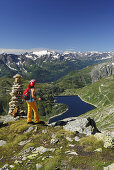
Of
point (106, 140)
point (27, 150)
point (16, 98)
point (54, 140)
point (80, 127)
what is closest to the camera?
point (106, 140)

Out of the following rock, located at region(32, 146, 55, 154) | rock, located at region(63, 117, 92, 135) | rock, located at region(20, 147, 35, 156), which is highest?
rock, located at region(63, 117, 92, 135)

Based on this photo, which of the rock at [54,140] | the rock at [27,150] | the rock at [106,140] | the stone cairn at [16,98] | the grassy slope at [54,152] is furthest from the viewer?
the stone cairn at [16,98]

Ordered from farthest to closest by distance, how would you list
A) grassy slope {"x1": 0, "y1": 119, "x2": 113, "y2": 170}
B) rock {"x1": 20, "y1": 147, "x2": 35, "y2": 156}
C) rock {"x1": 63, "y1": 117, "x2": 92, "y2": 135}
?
rock {"x1": 63, "y1": 117, "x2": 92, "y2": 135}
rock {"x1": 20, "y1": 147, "x2": 35, "y2": 156}
grassy slope {"x1": 0, "y1": 119, "x2": 113, "y2": 170}

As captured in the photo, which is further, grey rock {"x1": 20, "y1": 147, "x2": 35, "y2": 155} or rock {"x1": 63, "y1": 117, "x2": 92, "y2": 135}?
rock {"x1": 63, "y1": 117, "x2": 92, "y2": 135}

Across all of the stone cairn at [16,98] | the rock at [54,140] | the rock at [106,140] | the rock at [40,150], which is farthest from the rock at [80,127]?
the stone cairn at [16,98]

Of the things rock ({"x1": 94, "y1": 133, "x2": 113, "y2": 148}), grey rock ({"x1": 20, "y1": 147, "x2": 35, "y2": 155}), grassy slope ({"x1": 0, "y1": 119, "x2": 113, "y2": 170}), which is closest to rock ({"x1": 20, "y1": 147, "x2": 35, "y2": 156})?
grey rock ({"x1": 20, "y1": 147, "x2": 35, "y2": 155})

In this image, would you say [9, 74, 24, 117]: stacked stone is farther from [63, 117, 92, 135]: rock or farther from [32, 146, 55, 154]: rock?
[32, 146, 55, 154]: rock

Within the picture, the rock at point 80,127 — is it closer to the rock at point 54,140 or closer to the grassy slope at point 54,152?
the grassy slope at point 54,152

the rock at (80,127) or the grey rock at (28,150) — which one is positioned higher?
the rock at (80,127)

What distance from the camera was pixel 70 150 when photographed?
10.3 m

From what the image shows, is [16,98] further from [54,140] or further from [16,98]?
[54,140]

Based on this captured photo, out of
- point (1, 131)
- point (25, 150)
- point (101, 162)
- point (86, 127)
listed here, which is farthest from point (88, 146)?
point (1, 131)

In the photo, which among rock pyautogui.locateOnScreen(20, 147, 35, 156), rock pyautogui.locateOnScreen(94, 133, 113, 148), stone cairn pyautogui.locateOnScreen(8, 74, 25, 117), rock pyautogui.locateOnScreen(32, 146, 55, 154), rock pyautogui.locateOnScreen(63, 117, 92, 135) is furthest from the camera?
stone cairn pyautogui.locateOnScreen(8, 74, 25, 117)

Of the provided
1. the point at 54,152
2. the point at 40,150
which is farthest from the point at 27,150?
the point at 54,152
